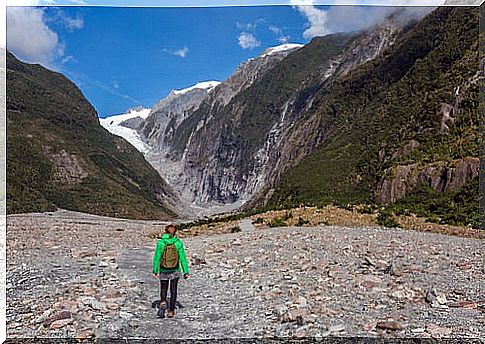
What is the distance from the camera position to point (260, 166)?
89812 millimetres

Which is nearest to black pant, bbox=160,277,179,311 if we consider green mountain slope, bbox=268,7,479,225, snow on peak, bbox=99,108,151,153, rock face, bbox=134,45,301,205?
green mountain slope, bbox=268,7,479,225

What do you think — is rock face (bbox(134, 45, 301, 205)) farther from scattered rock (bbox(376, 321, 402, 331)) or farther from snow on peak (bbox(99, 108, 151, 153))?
scattered rock (bbox(376, 321, 402, 331))

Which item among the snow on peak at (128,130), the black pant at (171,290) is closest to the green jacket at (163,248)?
the black pant at (171,290)

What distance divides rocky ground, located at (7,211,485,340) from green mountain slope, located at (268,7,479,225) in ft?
23.7

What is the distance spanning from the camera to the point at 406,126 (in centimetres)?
3112

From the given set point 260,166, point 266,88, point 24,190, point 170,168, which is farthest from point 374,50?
point 170,168

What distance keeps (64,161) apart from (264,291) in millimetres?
57023

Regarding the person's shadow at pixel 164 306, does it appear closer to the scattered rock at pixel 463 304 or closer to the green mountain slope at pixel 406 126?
the scattered rock at pixel 463 304

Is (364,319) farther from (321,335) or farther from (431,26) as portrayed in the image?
(431,26)

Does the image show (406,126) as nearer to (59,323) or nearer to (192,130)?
(59,323)

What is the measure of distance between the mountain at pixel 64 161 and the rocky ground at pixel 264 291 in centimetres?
2922

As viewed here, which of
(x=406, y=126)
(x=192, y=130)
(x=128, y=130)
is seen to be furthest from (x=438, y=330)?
(x=128, y=130)

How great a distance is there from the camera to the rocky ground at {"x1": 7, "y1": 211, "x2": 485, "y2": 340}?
18.8ft

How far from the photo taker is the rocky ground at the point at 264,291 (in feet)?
18.8
